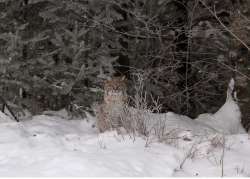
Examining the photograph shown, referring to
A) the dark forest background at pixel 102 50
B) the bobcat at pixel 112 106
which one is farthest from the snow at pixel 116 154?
the dark forest background at pixel 102 50

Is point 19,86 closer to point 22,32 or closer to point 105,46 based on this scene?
point 22,32

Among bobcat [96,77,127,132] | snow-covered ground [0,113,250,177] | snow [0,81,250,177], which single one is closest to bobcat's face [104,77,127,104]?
bobcat [96,77,127,132]

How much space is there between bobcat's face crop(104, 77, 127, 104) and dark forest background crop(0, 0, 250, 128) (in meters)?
0.60

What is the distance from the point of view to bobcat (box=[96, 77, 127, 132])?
292 inches

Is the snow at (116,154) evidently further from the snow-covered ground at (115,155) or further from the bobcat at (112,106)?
the bobcat at (112,106)

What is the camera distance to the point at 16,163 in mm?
5652

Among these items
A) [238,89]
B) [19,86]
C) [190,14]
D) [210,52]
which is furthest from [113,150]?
[210,52]

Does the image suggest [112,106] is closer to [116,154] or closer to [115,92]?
[115,92]

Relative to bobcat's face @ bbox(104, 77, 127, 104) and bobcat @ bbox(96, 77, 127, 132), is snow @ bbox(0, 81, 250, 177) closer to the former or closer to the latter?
bobcat @ bbox(96, 77, 127, 132)

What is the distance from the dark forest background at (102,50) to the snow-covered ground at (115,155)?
1672 mm

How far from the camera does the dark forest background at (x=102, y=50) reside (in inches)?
367

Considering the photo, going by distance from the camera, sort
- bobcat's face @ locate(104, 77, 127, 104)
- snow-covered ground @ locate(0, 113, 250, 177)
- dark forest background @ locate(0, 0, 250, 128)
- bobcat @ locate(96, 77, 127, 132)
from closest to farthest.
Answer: snow-covered ground @ locate(0, 113, 250, 177)
bobcat @ locate(96, 77, 127, 132)
bobcat's face @ locate(104, 77, 127, 104)
dark forest background @ locate(0, 0, 250, 128)

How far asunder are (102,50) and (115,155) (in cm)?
442

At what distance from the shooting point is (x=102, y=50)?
995cm
